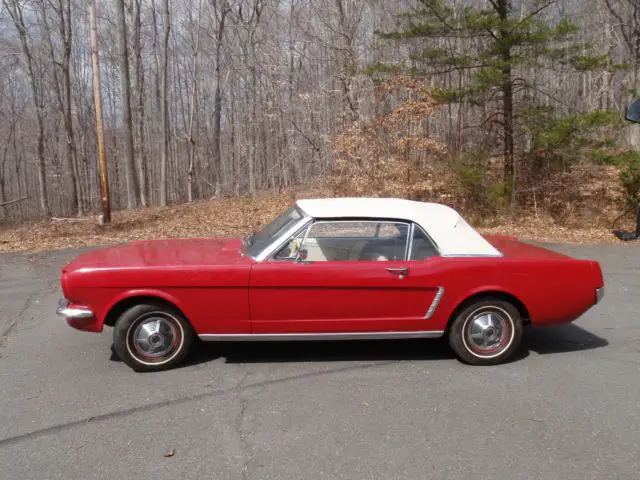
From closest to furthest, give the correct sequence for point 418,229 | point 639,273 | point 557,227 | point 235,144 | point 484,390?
point 484,390
point 418,229
point 639,273
point 557,227
point 235,144

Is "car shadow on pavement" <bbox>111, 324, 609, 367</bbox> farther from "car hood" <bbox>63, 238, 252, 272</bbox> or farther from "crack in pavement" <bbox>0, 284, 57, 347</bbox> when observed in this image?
"crack in pavement" <bbox>0, 284, 57, 347</bbox>

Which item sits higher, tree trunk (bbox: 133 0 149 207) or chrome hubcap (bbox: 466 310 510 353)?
tree trunk (bbox: 133 0 149 207)

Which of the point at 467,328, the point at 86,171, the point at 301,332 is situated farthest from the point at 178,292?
the point at 86,171

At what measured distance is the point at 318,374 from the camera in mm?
4219

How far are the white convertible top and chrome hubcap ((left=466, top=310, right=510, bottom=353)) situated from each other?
52cm

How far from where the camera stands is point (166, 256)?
15.0 feet

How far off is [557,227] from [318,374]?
10759mm

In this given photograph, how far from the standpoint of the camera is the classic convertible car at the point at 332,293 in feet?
13.7

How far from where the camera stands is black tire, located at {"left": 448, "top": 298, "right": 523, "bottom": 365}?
4.34m

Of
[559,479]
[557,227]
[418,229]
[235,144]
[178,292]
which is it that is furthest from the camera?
[235,144]

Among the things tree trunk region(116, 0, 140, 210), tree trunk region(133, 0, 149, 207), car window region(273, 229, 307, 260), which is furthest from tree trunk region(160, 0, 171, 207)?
car window region(273, 229, 307, 260)

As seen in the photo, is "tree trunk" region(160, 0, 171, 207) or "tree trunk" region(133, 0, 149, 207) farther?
"tree trunk" region(133, 0, 149, 207)

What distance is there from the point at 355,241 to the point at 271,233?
0.75m

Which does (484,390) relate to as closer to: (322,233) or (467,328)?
(467,328)
